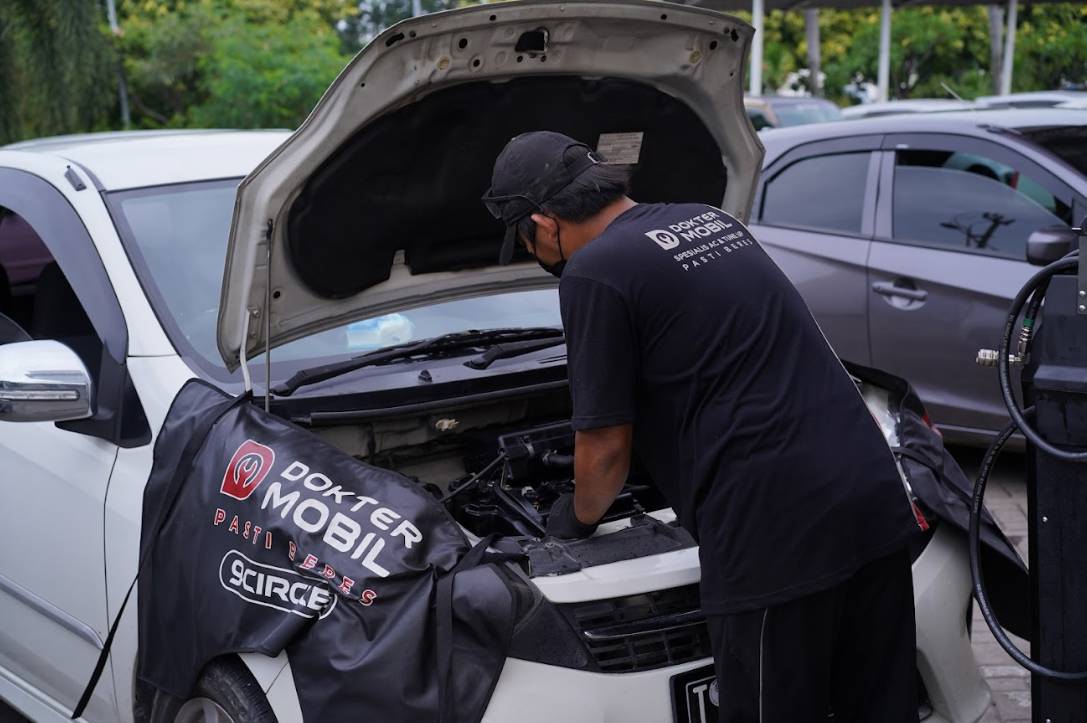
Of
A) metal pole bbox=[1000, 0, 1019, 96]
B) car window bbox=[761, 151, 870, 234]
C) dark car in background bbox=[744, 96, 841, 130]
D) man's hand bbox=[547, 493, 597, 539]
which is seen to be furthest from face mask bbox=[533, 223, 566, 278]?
metal pole bbox=[1000, 0, 1019, 96]

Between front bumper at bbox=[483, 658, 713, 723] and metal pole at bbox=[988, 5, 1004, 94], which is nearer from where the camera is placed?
front bumper at bbox=[483, 658, 713, 723]

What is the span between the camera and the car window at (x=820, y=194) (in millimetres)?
6020

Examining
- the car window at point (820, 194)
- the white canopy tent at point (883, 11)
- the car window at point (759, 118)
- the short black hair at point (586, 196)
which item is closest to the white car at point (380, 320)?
the short black hair at point (586, 196)

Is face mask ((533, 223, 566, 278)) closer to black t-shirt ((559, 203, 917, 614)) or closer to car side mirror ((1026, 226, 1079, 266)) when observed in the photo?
black t-shirt ((559, 203, 917, 614))

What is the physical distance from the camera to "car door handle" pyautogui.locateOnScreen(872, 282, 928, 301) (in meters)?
5.48

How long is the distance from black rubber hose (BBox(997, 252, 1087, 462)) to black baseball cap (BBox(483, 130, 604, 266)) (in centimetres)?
90

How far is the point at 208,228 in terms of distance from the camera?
357 cm

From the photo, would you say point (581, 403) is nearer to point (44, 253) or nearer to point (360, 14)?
point (44, 253)

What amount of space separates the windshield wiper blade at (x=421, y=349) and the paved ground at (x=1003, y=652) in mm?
1733

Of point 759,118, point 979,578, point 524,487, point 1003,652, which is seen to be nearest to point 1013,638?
point 1003,652

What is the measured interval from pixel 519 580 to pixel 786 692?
57 cm

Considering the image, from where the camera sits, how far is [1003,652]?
4.20 meters

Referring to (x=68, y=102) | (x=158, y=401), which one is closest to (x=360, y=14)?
(x=68, y=102)

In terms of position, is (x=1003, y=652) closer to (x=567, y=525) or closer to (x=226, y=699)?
(x=567, y=525)
